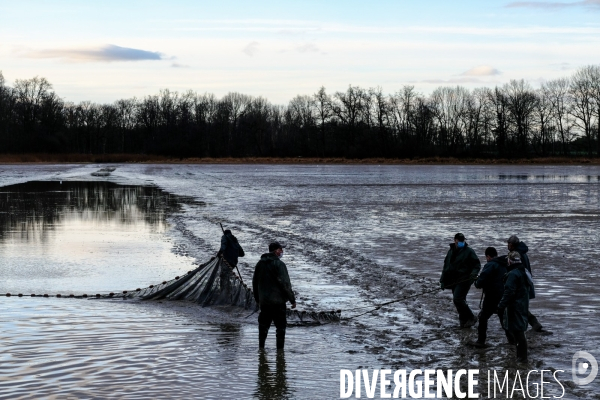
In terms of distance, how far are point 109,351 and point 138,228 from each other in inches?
665

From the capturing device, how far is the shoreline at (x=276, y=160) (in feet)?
389

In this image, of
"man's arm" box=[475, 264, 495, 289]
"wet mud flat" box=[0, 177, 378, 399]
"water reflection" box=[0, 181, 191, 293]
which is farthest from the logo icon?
"water reflection" box=[0, 181, 191, 293]

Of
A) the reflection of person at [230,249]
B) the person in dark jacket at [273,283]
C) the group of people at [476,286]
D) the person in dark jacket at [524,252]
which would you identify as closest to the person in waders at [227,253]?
the reflection of person at [230,249]

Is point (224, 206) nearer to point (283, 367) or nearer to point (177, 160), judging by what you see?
point (283, 367)

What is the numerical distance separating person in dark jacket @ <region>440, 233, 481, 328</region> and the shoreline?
109m

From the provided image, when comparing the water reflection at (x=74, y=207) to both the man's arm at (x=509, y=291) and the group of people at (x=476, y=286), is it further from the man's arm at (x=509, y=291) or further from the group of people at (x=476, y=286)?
the man's arm at (x=509, y=291)

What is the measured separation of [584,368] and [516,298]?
1.34 meters

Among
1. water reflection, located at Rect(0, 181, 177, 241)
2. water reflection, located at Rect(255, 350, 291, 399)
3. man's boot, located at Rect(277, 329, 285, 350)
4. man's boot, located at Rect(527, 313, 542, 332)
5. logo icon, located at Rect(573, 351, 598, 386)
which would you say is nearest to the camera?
water reflection, located at Rect(255, 350, 291, 399)

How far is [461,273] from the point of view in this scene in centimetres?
1272

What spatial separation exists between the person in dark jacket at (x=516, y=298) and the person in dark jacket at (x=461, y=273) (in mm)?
1966

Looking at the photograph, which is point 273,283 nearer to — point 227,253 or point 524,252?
point 524,252

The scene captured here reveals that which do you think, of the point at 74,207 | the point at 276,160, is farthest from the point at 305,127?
the point at 74,207

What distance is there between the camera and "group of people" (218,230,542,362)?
10.5 meters

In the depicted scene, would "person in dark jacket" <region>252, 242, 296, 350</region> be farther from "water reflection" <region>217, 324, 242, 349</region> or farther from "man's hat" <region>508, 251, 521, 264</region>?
"man's hat" <region>508, 251, 521, 264</region>
